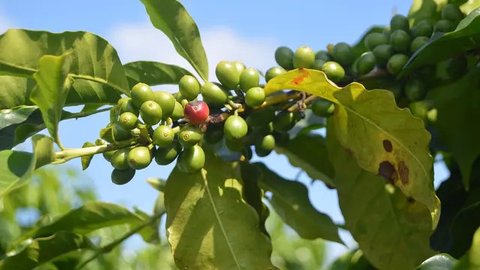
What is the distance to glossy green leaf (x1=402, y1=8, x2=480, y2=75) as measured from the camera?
131cm

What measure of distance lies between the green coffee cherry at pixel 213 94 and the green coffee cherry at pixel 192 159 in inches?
3.4

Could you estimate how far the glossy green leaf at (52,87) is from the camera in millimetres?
1083

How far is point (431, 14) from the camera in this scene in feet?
5.46

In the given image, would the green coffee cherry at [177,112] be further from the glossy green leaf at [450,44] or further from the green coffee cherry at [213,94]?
the glossy green leaf at [450,44]

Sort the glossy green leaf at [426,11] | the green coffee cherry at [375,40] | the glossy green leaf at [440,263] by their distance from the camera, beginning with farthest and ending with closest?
the glossy green leaf at [426,11] < the green coffee cherry at [375,40] < the glossy green leaf at [440,263]

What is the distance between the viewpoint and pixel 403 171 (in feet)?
4.31

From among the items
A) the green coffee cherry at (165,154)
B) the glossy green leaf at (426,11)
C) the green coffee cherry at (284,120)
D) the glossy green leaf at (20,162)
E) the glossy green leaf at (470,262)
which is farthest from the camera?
the glossy green leaf at (426,11)

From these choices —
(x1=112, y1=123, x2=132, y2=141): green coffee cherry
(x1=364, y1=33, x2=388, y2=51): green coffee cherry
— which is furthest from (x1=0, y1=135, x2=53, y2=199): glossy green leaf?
(x1=364, y1=33, x2=388, y2=51): green coffee cherry

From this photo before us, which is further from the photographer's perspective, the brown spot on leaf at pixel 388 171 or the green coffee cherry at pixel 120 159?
the brown spot on leaf at pixel 388 171

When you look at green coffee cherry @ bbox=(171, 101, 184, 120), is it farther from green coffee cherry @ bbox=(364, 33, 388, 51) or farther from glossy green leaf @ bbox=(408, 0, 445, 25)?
glossy green leaf @ bbox=(408, 0, 445, 25)

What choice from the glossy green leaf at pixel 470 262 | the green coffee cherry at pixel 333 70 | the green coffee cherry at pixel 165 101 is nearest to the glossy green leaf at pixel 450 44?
the green coffee cherry at pixel 333 70

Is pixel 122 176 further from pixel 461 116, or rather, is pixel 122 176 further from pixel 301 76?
pixel 461 116

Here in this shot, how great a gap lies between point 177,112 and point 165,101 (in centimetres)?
4

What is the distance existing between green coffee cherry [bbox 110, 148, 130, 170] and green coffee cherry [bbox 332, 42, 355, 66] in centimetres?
50
